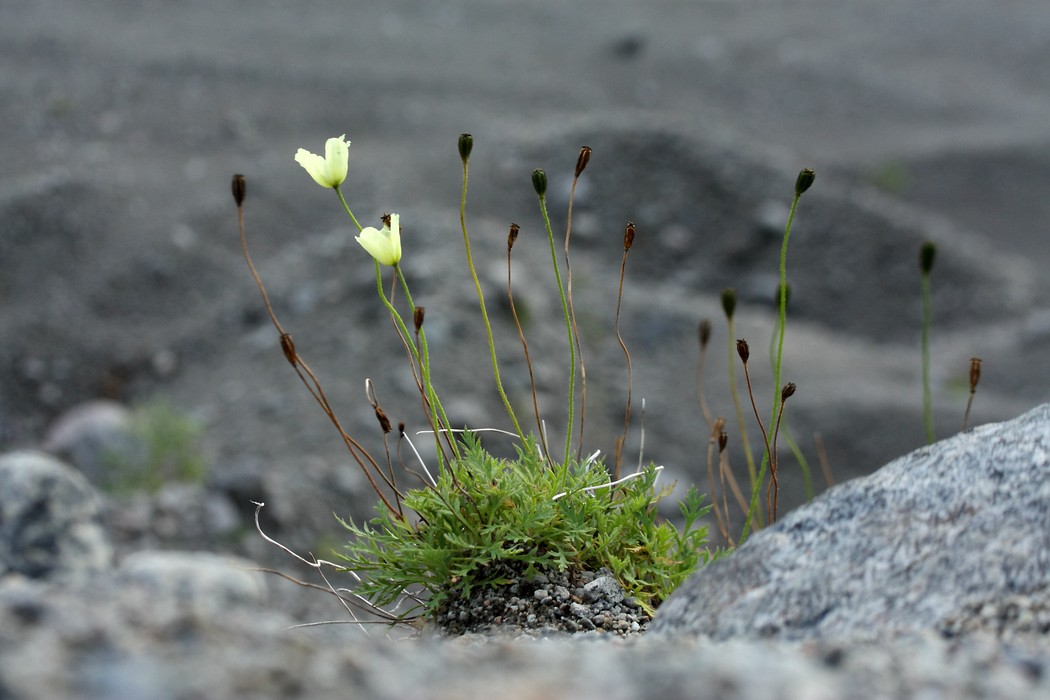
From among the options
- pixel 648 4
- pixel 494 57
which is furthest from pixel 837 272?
pixel 648 4

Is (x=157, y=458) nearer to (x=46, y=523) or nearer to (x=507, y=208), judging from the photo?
Answer: (x=46, y=523)

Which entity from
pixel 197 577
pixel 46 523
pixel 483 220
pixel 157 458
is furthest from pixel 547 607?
pixel 483 220

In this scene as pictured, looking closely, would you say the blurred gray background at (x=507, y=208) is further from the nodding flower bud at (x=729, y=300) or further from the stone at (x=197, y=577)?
the nodding flower bud at (x=729, y=300)

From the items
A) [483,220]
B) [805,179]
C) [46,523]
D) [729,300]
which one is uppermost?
[805,179]

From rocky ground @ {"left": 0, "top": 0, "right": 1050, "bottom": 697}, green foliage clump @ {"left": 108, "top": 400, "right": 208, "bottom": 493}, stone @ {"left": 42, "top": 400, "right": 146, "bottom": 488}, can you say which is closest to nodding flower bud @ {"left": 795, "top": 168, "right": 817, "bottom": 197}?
rocky ground @ {"left": 0, "top": 0, "right": 1050, "bottom": 697}

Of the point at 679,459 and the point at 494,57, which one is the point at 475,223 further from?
the point at 494,57

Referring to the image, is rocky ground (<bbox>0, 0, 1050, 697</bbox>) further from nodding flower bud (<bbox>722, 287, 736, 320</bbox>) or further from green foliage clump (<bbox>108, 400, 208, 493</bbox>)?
nodding flower bud (<bbox>722, 287, 736, 320</bbox>)
